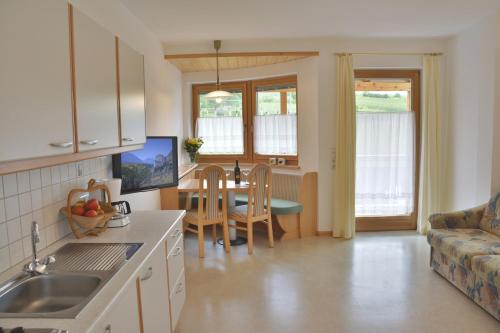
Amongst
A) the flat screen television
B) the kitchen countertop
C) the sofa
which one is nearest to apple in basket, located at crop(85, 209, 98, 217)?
the kitchen countertop

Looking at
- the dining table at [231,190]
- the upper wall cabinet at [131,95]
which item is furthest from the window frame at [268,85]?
the upper wall cabinet at [131,95]

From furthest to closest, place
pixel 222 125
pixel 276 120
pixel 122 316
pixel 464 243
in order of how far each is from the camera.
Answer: pixel 222 125, pixel 276 120, pixel 464 243, pixel 122 316

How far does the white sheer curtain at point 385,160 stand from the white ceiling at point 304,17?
3.65ft

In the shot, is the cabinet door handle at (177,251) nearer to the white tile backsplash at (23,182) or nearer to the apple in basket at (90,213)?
the apple in basket at (90,213)

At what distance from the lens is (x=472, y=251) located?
10.3ft

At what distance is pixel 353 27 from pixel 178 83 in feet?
8.67

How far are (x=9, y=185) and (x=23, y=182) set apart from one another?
0.35 feet

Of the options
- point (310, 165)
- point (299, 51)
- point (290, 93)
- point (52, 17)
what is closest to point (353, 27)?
point (299, 51)

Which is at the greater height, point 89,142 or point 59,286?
point 89,142

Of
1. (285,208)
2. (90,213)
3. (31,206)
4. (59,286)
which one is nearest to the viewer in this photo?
(59,286)

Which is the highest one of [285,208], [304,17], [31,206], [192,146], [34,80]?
[304,17]

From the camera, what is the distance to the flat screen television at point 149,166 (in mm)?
3066

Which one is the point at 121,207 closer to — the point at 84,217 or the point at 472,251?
the point at 84,217

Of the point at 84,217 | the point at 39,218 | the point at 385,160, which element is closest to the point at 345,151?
the point at 385,160
